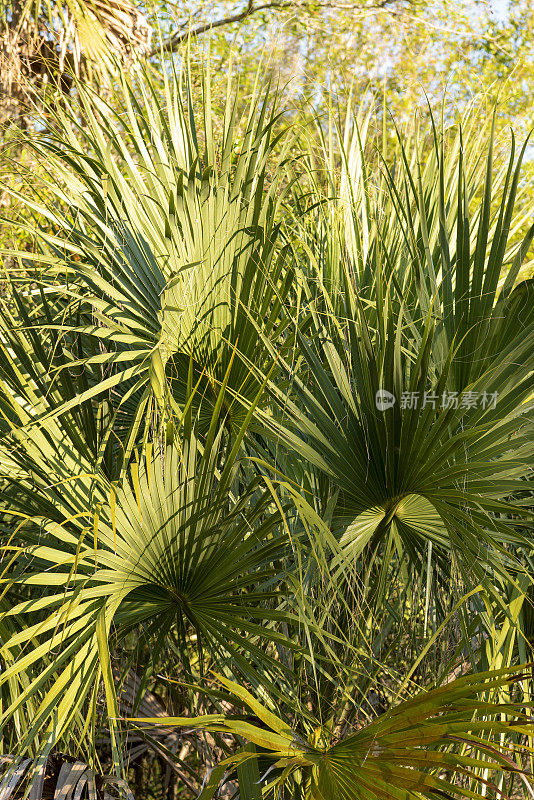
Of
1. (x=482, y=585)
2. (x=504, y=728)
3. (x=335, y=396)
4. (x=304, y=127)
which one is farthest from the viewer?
(x=304, y=127)

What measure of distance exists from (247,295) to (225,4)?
5.60 m

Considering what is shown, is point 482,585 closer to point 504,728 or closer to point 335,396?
point 504,728

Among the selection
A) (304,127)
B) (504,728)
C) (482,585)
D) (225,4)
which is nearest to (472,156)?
(304,127)

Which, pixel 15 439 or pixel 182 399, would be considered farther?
pixel 182 399

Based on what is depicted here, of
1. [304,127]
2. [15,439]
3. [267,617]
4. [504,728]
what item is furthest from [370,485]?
[304,127]

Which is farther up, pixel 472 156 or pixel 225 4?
pixel 225 4

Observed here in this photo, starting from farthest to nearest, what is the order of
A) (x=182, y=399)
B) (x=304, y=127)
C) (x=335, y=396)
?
(x=304, y=127), (x=182, y=399), (x=335, y=396)

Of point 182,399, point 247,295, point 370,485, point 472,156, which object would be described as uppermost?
point 472,156

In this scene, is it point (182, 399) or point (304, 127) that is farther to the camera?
point (304, 127)

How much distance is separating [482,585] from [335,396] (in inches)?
19.1

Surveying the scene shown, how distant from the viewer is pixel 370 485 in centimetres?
143

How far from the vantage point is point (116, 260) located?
1651 millimetres

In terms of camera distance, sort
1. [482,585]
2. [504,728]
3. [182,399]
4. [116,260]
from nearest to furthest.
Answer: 1. [504,728]
2. [482,585]
3. [116,260]
4. [182,399]

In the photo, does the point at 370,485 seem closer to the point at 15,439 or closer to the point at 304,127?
the point at 15,439
